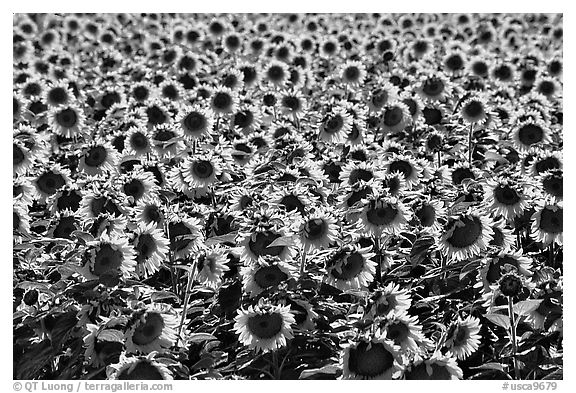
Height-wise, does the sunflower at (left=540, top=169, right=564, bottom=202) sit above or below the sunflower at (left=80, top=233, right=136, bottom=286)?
above

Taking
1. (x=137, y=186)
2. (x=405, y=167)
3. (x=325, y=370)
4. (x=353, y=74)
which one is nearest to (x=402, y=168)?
(x=405, y=167)

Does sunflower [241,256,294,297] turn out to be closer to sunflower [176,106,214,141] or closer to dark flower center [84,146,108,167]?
dark flower center [84,146,108,167]

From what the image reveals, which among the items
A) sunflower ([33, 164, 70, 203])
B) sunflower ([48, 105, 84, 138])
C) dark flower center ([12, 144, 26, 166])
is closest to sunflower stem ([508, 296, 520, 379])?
sunflower ([33, 164, 70, 203])

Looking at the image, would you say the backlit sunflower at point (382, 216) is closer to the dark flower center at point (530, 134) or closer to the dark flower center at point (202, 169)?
the dark flower center at point (202, 169)

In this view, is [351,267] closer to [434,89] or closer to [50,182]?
[50,182]

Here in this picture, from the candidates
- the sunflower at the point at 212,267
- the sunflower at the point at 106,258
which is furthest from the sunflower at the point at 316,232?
the sunflower at the point at 106,258
